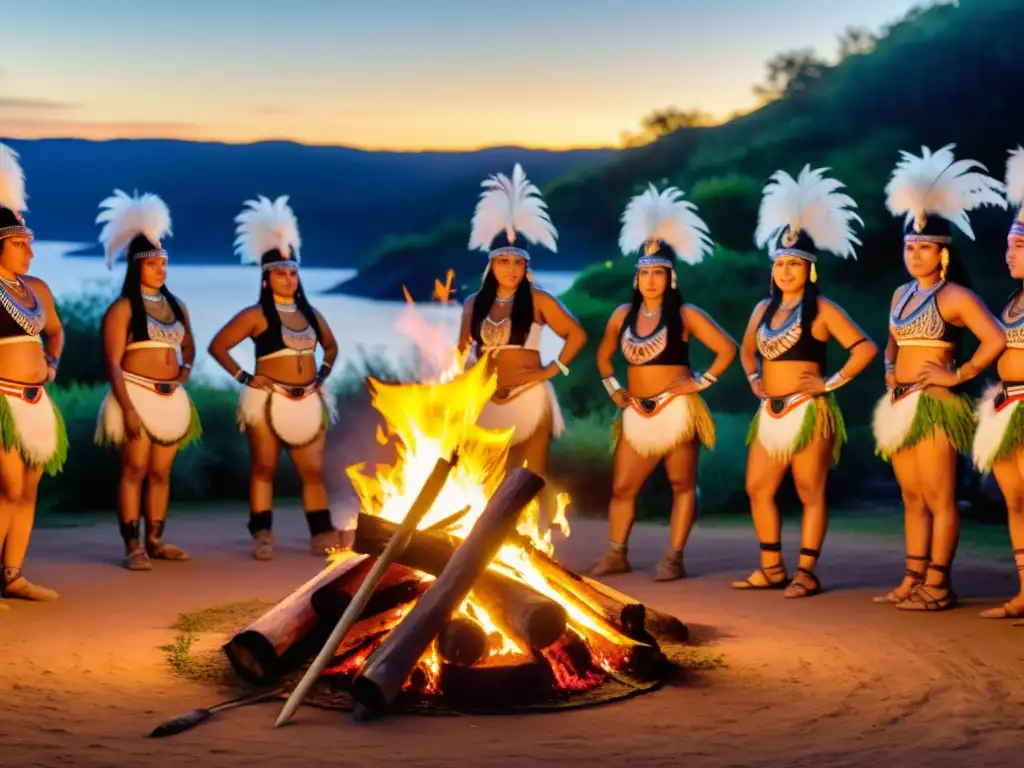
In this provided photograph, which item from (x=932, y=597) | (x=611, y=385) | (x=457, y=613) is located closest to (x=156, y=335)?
(x=611, y=385)

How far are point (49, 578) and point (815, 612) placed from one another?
149 inches

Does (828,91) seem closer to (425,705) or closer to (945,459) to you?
(945,459)

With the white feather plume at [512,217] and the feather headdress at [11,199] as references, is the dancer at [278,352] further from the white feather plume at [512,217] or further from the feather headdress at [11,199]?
the feather headdress at [11,199]

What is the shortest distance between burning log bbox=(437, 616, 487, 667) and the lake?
23.0 feet

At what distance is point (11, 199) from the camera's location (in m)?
6.68

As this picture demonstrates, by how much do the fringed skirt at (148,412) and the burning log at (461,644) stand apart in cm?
315

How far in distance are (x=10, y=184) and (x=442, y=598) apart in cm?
311

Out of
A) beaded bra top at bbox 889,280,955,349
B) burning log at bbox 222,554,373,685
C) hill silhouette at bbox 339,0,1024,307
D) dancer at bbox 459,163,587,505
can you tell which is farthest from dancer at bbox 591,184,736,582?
hill silhouette at bbox 339,0,1024,307

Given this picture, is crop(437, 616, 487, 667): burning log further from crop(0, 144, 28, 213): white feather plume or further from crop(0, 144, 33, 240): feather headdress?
crop(0, 144, 28, 213): white feather plume

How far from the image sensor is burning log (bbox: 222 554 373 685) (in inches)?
201

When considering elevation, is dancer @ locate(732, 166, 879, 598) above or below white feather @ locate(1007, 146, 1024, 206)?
below

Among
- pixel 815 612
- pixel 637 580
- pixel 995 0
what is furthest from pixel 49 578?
pixel 995 0

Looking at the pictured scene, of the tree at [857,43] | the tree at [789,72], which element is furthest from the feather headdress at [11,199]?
the tree at [857,43]

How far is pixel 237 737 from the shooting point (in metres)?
4.48
